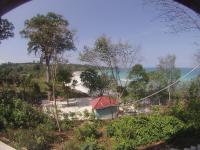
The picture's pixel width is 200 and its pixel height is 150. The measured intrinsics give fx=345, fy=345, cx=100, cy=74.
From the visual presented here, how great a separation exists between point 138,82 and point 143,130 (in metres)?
8.16

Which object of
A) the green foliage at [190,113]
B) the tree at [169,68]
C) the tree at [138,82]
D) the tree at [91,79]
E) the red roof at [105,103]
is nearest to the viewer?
the green foliage at [190,113]

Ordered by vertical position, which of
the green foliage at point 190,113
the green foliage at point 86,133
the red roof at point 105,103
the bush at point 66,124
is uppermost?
the green foliage at point 190,113

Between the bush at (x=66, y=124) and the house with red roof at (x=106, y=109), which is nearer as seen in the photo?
the bush at (x=66, y=124)

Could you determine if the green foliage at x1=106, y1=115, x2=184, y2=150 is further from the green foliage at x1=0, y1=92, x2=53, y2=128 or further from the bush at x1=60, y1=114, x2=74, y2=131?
the green foliage at x1=0, y1=92, x2=53, y2=128

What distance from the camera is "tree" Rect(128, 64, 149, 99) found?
15906mm

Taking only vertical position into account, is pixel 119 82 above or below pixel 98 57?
below

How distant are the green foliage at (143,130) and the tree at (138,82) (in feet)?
19.7

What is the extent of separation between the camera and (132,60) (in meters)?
14.1

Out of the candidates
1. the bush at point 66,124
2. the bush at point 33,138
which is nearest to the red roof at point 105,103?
the bush at point 66,124

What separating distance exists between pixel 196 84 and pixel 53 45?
5441mm

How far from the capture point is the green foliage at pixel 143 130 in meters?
8.70

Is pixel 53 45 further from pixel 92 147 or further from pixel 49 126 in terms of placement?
pixel 92 147

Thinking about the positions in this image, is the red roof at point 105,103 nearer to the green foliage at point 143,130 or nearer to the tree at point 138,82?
the tree at point 138,82

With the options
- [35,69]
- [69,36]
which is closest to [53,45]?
[69,36]
